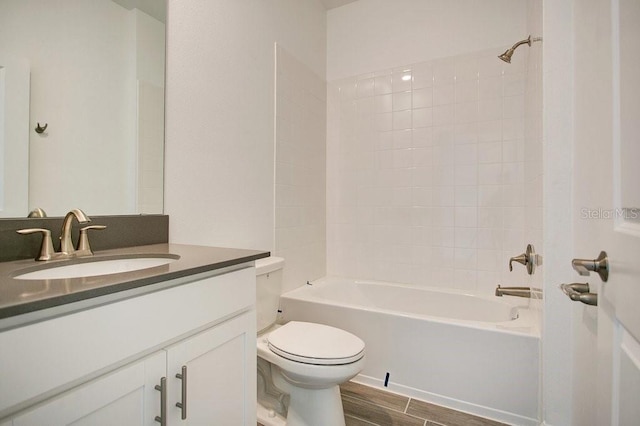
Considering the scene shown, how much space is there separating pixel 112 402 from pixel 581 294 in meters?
1.06

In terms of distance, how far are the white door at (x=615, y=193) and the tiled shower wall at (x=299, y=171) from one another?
5.42 ft

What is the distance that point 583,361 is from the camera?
2.70 feet

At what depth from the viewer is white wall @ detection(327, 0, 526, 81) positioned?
2.15 m

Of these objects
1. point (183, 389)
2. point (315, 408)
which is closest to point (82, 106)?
point (183, 389)

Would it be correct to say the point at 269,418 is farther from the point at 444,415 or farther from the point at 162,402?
the point at 162,402

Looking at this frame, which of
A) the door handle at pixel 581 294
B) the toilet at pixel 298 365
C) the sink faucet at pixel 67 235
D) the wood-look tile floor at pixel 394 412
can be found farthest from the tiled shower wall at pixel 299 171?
the door handle at pixel 581 294

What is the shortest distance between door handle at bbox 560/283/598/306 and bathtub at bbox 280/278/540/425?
0.91 m

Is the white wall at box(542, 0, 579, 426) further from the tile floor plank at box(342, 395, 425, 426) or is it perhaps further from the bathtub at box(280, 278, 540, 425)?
the tile floor plank at box(342, 395, 425, 426)

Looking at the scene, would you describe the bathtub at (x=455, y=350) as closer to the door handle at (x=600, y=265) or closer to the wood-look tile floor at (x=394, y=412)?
the wood-look tile floor at (x=394, y=412)

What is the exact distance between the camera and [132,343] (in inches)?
26.3

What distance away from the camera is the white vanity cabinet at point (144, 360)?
1.71ft

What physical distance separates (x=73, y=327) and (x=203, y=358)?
1.20 ft

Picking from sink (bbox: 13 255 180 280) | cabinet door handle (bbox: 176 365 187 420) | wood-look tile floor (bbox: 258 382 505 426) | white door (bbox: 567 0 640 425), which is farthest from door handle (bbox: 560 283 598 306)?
wood-look tile floor (bbox: 258 382 505 426)

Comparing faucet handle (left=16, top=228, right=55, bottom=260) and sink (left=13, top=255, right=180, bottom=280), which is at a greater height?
faucet handle (left=16, top=228, right=55, bottom=260)
